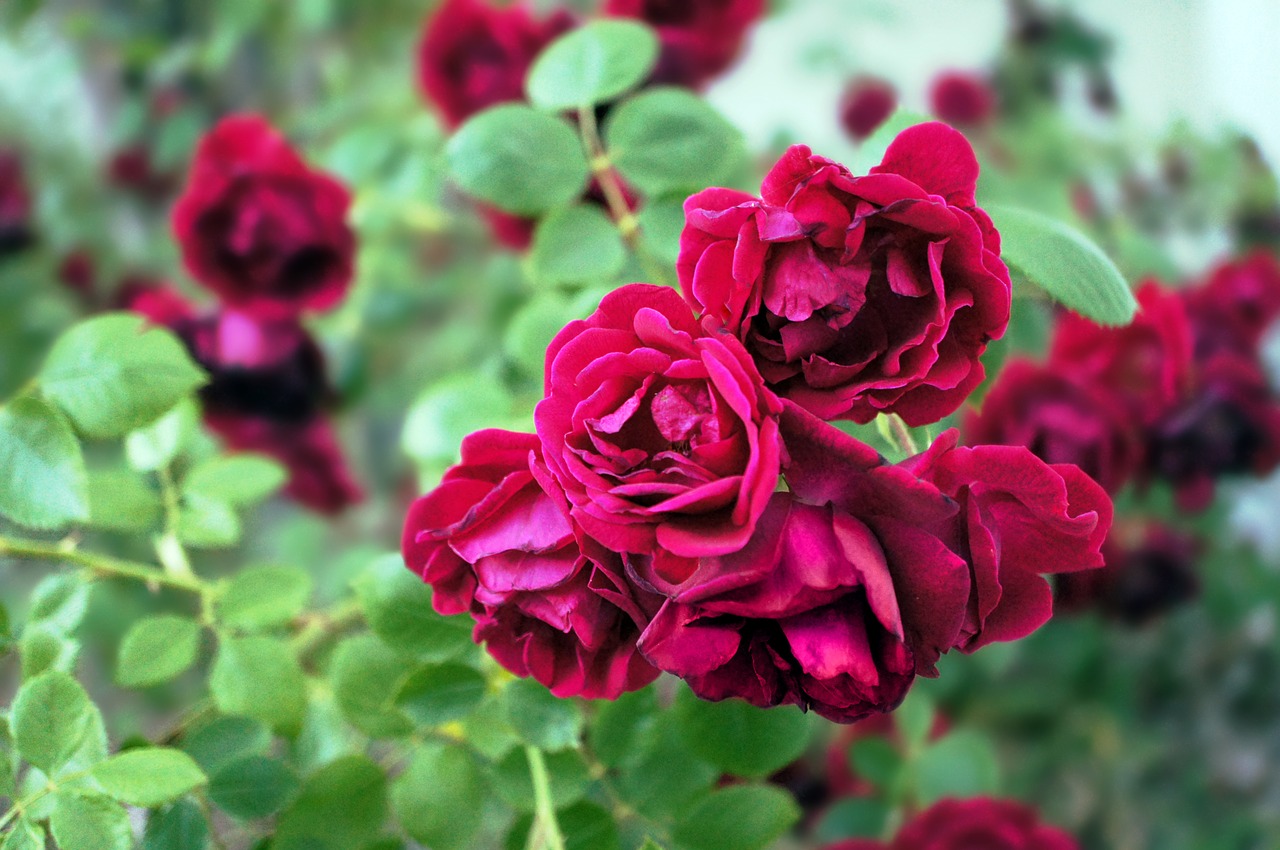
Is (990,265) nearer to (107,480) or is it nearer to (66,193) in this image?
(107,480)

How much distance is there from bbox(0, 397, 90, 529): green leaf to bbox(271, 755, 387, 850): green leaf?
0.47ft

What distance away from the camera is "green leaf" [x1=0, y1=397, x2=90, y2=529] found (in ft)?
1.10

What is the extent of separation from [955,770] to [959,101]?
73 cm

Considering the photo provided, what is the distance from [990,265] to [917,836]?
34 centimetres

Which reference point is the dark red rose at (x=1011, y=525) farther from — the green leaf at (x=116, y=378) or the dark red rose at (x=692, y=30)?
the dark red rose at (x=692, y=30)

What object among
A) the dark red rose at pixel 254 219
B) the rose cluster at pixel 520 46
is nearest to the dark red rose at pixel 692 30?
the rose cluster at pixel 520 46

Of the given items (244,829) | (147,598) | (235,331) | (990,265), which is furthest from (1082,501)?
(147,598)

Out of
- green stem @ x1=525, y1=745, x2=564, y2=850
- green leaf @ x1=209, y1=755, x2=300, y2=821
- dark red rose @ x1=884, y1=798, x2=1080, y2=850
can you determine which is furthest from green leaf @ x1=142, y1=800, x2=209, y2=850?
dark red rose @ x1=884, y1=798, x2=1080, y2=850

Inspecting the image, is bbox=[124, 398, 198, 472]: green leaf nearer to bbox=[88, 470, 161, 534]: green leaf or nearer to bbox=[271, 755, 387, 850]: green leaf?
bbox=[88, 470, 161, 534]: green leaf

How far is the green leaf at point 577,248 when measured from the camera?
440mm

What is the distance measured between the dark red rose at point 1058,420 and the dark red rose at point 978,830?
0.17 meters

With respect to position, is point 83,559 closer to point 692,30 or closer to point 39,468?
point 39,468

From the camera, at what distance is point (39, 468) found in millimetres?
344

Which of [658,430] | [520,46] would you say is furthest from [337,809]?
[520,46]
